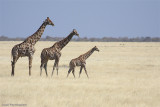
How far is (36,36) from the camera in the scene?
1586cm

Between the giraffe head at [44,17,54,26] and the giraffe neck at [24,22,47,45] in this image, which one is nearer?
the giraffe neck at [24,22,47,45]

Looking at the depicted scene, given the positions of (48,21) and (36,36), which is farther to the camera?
(48,21)

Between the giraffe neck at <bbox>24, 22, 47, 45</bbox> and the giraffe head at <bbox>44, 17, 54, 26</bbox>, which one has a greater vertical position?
the giraffe head at <bbox>44, 17, 54, 26</bbox>

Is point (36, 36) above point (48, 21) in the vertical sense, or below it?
below

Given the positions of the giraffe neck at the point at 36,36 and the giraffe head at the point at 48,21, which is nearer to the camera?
the giraffe neck at the point at 36,36

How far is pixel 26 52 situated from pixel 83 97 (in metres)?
5.94

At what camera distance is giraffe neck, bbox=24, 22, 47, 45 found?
51.3ft

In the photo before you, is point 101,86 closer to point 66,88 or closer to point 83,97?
point 66,88

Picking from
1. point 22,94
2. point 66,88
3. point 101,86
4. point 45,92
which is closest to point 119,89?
point 101,86

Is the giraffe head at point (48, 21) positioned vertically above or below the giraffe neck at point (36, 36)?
above

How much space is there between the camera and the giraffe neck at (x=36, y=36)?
51.3 ft

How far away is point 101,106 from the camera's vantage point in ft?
29.5

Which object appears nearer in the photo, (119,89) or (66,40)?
(119,89)

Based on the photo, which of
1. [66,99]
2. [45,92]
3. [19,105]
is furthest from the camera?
[45,92]
